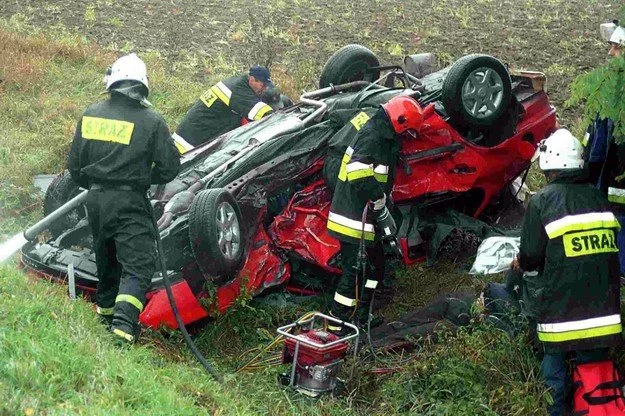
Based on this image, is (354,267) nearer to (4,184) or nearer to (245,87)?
(245,87)

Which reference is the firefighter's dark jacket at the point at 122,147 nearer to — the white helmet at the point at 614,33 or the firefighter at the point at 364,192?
the firefighter at the point at 364,192

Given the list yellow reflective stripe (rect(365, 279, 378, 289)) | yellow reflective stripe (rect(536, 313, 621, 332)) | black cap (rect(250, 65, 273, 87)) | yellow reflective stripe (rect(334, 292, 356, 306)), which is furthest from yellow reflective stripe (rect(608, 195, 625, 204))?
black cap (rect(250, 65, 273, 87))

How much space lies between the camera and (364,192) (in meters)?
6.33

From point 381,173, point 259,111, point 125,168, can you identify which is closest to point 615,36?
point 381,173

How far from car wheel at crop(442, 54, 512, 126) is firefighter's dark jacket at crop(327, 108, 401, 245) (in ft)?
2.64

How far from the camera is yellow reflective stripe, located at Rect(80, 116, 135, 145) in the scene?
18.6ft

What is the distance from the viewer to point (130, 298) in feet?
18.1

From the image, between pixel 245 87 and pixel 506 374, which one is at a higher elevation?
pixel 245 87

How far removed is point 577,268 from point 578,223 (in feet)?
0.84

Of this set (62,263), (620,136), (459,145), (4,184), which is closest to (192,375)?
(62,263)

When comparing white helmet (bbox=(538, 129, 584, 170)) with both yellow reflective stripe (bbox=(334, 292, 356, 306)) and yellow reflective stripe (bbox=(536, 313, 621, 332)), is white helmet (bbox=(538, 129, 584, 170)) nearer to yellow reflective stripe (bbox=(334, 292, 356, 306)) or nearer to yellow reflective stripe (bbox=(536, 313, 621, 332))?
yellow reflective stripe (bbox=(536, 313, 621, 332))

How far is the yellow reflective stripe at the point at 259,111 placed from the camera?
7.88 m

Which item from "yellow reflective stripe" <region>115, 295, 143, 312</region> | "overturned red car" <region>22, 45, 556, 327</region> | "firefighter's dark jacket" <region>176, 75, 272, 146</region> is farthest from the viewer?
"firefighter's dark jacket" <region>176, 75, 272, 146</region>

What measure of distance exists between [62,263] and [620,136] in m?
3.88
